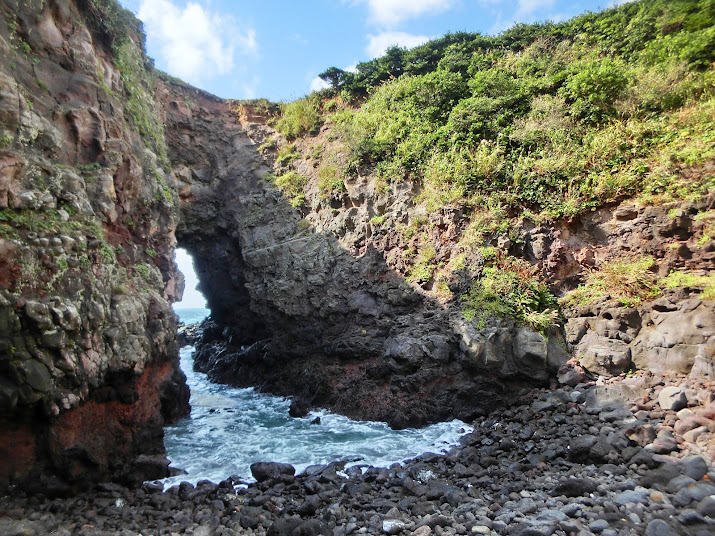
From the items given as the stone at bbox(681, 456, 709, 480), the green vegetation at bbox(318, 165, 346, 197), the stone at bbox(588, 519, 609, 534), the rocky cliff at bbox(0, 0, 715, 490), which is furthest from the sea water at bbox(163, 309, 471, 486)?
the green vegetation at bbox(318, 165, 346, 197)

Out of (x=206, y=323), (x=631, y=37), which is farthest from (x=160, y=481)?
(x=631, y=37)

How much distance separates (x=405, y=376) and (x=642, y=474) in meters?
5.51

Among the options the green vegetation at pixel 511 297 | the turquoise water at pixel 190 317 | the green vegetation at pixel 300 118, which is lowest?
the turquoise water at pixel 190 317

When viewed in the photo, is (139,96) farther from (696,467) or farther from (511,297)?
(696,467)

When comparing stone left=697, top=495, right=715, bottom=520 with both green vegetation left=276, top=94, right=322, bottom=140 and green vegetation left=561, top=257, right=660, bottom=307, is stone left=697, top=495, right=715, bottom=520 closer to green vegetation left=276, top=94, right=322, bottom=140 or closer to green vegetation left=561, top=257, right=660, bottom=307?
green vegetation left=561, top=257, right=660, bottom=307

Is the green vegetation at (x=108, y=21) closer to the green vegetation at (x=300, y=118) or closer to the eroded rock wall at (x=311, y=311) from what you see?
the eroded rock wall at (x=311, y=311)

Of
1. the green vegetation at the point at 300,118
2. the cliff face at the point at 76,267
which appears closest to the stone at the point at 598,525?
the cliff face at the point at 76,267

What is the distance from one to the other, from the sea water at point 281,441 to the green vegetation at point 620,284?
441cm

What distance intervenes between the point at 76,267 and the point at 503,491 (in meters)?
8.47

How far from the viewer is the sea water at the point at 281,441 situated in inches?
332

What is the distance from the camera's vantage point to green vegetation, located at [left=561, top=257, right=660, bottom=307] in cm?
866

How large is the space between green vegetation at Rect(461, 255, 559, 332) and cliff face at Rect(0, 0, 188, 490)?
8.13 m

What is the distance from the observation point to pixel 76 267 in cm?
720

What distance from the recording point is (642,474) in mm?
5914
